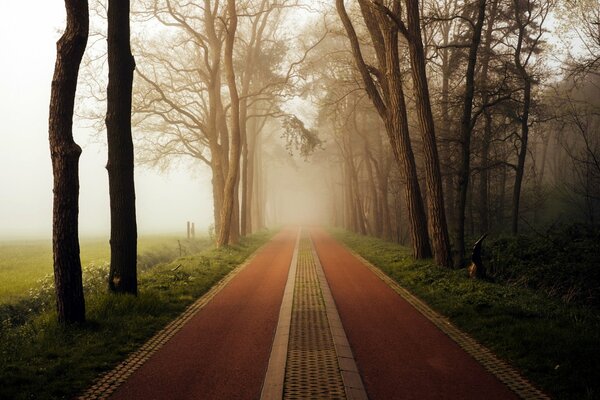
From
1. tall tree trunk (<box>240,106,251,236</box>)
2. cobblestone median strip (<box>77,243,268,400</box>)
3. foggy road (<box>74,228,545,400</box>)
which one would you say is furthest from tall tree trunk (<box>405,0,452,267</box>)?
tall tree trunk (<box>240,106,251,236</box>)

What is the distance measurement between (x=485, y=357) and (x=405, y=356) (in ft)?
3.74

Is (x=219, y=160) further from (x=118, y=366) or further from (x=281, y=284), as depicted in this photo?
(x=118, y=366)

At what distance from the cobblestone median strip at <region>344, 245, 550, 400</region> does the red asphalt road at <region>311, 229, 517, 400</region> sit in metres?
0.11

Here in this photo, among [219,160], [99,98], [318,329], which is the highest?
[99,98]

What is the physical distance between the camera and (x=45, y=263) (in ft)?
60.7

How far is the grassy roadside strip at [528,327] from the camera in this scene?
→ 515 centimetres

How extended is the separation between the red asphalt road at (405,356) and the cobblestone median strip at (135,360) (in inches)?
119

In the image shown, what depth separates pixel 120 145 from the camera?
9.62 metres

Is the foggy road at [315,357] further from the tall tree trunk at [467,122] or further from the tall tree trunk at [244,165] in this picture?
the tall tree trunk at [244,165]

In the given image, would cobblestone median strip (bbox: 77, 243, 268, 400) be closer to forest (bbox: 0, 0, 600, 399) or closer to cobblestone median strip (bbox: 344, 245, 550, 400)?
forest (bbox: 0, 0, 600, 399)

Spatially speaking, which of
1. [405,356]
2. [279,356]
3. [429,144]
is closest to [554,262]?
[429,144]

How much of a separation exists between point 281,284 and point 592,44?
14590 millimetres

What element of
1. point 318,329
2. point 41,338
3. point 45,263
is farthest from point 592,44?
point 45,263

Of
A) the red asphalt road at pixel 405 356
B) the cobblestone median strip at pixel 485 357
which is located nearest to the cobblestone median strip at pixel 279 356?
the red asphalt road at pixel 405 356
